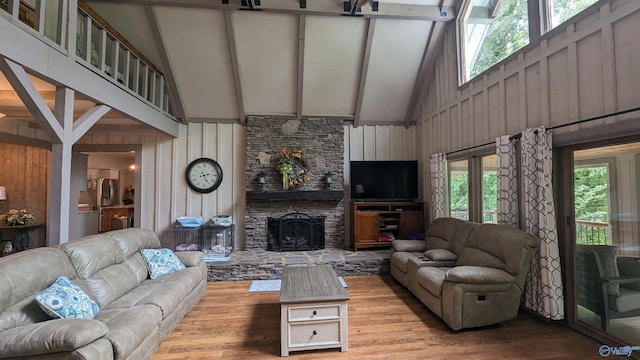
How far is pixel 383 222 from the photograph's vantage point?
578 cm

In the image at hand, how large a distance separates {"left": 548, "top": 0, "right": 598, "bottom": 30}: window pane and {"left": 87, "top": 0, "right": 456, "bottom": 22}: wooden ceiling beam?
5.95 ft

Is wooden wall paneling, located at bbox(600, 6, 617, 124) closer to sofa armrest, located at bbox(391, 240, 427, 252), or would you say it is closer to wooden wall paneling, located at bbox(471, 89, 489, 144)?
wooden wall paneling, located at bbox(471, 89, 489, 144)

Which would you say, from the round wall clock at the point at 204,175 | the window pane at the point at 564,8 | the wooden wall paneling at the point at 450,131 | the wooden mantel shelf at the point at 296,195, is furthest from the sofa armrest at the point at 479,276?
the round wall clock at the point at 204,175

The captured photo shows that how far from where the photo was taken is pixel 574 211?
3043mm

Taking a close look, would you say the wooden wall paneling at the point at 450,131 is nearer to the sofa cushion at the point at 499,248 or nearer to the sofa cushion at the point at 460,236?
the sofa cushion at the point at 460,236

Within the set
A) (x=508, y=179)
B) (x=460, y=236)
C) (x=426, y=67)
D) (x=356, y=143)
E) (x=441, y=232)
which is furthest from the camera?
(x=356, y=143)

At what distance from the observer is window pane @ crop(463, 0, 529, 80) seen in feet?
12.1

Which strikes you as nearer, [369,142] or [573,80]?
[573,80]

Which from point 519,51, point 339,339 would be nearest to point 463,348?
point 339,339

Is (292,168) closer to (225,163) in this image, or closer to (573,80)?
(225,163)

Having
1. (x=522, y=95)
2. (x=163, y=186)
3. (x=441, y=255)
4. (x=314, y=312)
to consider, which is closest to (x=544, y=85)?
(x=522, y=95)

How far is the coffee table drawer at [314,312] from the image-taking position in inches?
103

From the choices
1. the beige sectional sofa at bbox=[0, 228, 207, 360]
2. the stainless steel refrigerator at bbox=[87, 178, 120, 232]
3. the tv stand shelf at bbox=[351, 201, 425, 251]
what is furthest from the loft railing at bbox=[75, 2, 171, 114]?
the stainless steel refrigerator at bbox=[87, 178, 120, 232]

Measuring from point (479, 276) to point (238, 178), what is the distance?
4.69 metres
